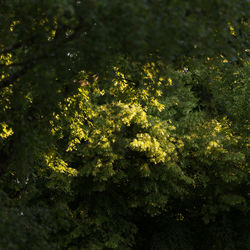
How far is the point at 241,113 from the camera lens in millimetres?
18141

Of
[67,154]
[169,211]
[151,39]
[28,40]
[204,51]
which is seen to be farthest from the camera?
[169,211]

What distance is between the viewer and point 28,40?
7.17m

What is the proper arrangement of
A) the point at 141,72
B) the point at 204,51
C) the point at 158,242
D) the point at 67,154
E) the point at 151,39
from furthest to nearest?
1. the point at 158,242
2. the point at 67,154
3. the point at 141,72
4. the point at 204,51
5. the point at 151,39

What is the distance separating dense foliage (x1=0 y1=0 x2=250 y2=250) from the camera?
594 cm

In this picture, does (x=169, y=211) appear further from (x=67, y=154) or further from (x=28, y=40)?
(x=28, y=40)

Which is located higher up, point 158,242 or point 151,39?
point 158,242

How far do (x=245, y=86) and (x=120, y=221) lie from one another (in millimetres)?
7195

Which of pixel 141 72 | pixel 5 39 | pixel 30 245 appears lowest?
pixel 30 245

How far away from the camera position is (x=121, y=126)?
53.5 ft

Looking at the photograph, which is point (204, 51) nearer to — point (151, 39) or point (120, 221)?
point (151, 39)

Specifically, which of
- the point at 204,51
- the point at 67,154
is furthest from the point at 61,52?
the point at 67,154

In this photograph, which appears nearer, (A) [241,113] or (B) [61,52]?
(B) [61,52]

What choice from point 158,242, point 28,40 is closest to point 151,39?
point 28,40

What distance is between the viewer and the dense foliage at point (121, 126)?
5941 millimetres
